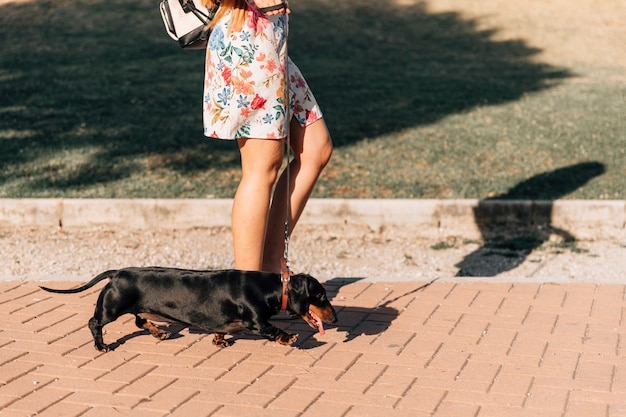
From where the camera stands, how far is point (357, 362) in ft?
13.5

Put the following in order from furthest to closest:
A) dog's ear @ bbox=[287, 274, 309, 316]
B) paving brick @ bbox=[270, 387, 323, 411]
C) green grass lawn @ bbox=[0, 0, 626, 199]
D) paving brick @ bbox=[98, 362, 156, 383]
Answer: green grass lawn @ bbox=[0, 0, 626, 199] < dog's ear @ bbox=[287, 274, 309, 316] < paving brick @ bbox=[98, 362, 156, 383] < paving brick @ bbox=[270, 387, 323, 411]

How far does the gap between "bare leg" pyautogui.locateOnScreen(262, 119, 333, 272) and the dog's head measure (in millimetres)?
665

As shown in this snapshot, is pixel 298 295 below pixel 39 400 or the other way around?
the other way around

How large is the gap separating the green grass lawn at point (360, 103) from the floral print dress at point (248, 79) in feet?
12.2

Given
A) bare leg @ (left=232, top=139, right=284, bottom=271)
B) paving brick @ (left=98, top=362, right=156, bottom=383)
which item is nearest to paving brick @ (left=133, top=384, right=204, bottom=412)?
paving brick @ (left=98, top=362, right=156, bottom=383)

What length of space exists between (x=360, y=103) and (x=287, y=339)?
7.79m

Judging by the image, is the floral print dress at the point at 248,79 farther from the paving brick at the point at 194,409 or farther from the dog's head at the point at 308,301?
the paving brick at the point at 194,409

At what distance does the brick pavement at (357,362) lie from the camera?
11.9ft

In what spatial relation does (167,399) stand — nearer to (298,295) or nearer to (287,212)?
(298,295)

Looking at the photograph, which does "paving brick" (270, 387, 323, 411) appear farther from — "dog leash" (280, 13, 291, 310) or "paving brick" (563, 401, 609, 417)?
"paving brick" (563, 401, 609, 417)

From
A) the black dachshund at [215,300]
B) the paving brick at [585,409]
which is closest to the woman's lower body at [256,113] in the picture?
the black dachshund at [215,300]

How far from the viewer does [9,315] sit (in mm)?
4730

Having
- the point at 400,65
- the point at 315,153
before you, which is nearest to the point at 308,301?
the point at 315,153

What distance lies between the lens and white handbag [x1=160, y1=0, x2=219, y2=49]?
4.20 m
